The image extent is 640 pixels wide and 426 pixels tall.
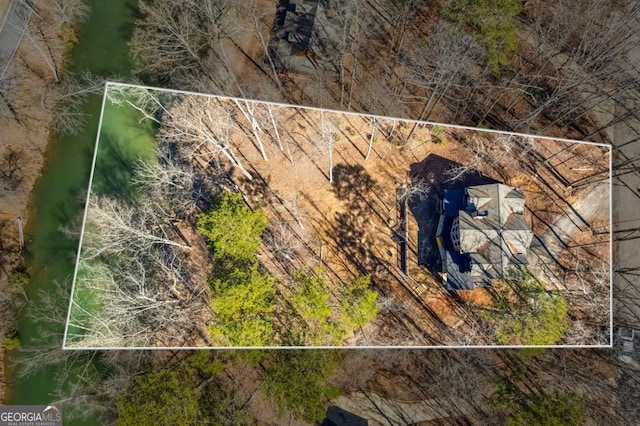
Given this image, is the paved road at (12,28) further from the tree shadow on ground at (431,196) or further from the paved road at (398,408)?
the paved road at (398,408)

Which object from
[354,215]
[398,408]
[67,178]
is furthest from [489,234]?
[67,178]

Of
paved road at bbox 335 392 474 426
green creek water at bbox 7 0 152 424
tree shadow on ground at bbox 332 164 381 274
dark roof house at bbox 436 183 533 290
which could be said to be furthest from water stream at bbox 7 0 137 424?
dark roof house at bbox 436 183 533 290

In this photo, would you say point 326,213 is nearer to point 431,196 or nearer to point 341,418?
point 431,196

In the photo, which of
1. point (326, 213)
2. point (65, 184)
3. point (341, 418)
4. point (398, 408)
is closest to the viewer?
point (341, 418)

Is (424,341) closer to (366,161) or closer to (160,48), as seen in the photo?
(366,161)

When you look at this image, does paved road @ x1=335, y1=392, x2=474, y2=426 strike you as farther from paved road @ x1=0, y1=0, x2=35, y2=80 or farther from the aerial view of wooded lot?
paved road @ x1=0, y1=0, x2=35, y2=80

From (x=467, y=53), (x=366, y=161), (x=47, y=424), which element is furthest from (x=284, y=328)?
(x=467, y=53)
